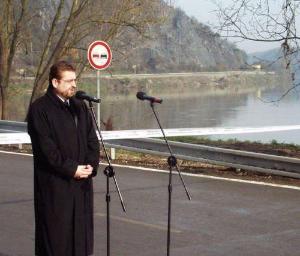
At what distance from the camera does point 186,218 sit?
26.0 feet

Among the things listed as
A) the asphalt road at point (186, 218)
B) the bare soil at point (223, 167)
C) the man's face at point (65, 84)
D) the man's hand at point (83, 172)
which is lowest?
the asphalt road at point (186, 218)

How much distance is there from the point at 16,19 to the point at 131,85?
18168 millimetres

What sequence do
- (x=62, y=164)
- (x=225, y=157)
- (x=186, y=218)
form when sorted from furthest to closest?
(x=225, y=157), (x=186, y=218), (x=62, y=164)

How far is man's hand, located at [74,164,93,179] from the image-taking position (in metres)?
4.27

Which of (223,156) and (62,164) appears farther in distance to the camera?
(223,156)

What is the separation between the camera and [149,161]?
13.5 m

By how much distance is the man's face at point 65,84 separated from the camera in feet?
14.0

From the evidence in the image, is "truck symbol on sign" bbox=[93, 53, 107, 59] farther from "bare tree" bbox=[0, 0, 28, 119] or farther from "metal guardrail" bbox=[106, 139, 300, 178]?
"bare tree" bbox=[0, 0, 28, 119]

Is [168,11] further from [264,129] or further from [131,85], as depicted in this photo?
[131,85]

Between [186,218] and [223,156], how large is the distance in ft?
12.2

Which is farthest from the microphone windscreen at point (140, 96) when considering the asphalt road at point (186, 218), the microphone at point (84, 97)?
the asphalt road at point (186, 218)

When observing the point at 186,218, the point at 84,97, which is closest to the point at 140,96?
the point at 84,97

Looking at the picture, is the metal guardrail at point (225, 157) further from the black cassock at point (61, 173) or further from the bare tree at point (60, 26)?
the bare tree at point (60, 26)

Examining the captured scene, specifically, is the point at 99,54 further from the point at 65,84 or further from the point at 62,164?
the point at 62,164
